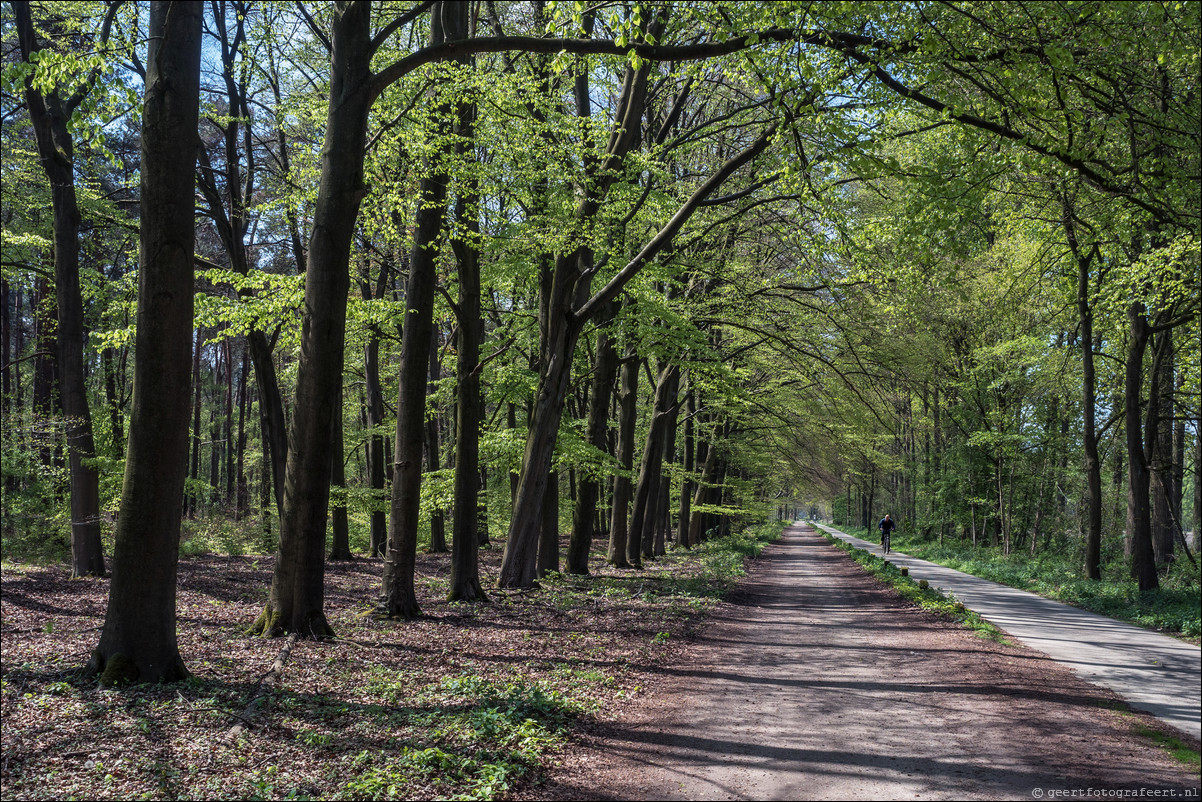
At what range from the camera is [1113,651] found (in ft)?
32.1

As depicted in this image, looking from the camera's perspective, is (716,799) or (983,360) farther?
(983,360)

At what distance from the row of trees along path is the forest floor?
1.05m

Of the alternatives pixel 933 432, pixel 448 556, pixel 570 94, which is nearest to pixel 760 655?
pixel 570 94

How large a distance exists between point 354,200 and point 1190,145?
10.7m

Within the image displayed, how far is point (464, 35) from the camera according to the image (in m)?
11.5

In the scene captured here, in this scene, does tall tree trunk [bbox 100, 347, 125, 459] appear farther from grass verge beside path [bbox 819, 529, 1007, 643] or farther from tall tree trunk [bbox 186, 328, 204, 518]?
grass verge beside path [bbox 819, 529, 1007, 643]

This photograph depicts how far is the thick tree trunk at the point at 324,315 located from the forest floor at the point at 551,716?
3.50 ft

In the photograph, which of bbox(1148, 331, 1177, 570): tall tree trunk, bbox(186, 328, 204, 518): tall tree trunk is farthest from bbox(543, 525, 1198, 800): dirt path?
bbox(186, 328, 204, 518): tall tree trunk

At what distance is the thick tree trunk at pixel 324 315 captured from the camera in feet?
27.8

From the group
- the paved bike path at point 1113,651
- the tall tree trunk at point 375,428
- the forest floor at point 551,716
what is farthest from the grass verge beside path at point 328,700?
the tall tree trunk at point 375,428

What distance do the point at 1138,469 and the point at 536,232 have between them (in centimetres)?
1407

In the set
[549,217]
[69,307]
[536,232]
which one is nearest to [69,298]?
[69,307]

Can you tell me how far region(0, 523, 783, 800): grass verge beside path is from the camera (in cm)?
467

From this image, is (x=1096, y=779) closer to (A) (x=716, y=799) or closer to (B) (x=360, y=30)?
(A) (x=716, y=799)
